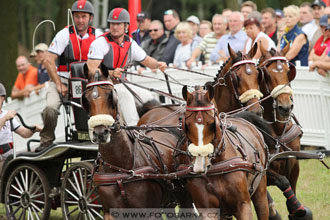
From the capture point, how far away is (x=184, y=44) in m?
14.5

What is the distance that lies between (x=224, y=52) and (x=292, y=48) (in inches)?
66.5

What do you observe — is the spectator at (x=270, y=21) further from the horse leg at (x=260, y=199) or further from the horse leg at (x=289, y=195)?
Result: the horse leg at (x=260, y=199)

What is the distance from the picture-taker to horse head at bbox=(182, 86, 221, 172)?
20.7 feet

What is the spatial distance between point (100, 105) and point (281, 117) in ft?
8.71

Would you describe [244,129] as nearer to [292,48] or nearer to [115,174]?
[115,174]

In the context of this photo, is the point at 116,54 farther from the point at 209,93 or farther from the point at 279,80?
the point at 209,93

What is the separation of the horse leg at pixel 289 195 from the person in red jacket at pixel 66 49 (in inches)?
116

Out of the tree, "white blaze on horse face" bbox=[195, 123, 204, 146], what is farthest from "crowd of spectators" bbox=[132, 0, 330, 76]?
"white blaze on horse face" bbox=[195, 123, 204, 146]

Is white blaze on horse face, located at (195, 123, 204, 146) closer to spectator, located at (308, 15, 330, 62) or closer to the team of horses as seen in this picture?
the team of horses

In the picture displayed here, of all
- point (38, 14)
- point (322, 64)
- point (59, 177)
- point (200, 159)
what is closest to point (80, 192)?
point (59, 177)

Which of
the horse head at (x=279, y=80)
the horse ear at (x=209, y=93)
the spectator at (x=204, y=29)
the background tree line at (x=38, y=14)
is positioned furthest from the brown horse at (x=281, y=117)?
the spectator at (x=204, y=29)

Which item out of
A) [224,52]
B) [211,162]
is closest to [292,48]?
[224,52]

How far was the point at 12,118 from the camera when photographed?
1013 centimetres

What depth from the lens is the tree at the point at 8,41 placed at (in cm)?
1795
